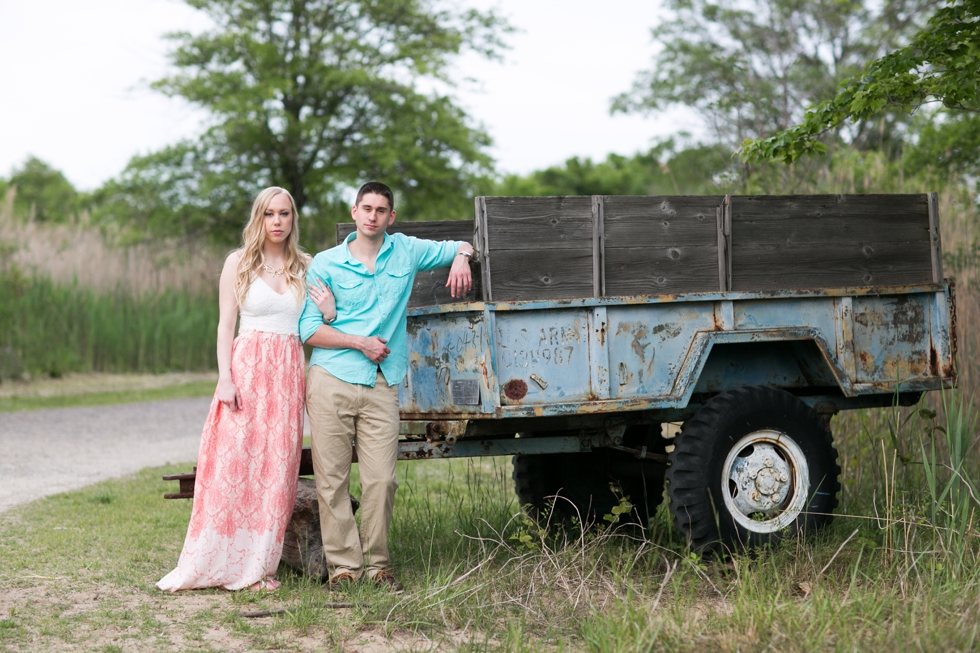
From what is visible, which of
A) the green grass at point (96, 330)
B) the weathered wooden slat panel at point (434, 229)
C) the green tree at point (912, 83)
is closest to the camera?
the weathered wooden slat panel at point (434, 229)

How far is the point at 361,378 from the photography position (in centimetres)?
487

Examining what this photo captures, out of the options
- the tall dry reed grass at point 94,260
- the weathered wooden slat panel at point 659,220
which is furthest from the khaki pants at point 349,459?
the tall dry reed grass at point 94,260

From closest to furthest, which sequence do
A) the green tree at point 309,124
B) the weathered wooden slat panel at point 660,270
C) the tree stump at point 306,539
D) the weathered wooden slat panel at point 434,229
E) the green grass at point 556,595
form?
the green grass at point 556,595, the weathered wooden slat panel at point 660,270, the tree stump at point 306,539, the weathered wooden slat panel at point 434,229, the green tree at point 309,124

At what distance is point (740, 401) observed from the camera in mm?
5078

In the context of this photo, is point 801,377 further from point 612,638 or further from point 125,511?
point 125,511

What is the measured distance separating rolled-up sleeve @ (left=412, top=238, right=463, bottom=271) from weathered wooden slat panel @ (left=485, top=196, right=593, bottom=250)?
0.32 metres

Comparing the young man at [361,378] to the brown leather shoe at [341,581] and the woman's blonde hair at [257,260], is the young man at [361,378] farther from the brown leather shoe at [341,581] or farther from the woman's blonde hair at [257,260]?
the woman's blonde hair at [257,260]

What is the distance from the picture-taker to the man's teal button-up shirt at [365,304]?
16.1 feet

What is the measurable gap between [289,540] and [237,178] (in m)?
18.5

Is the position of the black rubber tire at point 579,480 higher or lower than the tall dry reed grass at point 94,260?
lower

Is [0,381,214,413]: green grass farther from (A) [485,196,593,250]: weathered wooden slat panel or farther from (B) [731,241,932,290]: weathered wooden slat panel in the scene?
(B) [731,241,932,290]: weathered wooden slat panel

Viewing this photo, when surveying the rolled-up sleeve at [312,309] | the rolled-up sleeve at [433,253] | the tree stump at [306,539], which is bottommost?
the tree stump at [306,539]

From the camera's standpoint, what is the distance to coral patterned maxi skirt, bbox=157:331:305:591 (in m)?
5.02

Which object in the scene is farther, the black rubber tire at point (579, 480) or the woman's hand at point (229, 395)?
the black rubber tire at point (579, 480)
